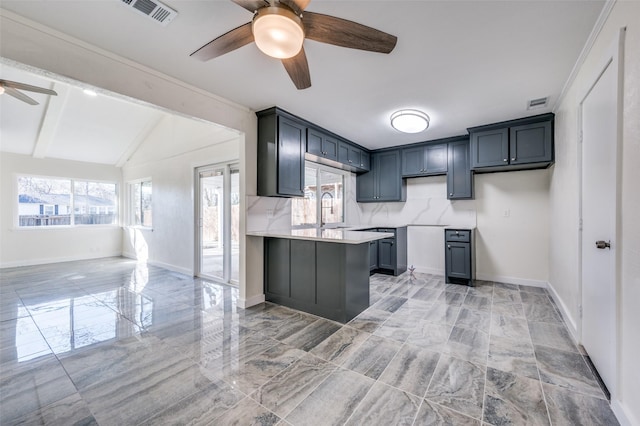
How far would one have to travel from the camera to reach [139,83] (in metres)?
2.33

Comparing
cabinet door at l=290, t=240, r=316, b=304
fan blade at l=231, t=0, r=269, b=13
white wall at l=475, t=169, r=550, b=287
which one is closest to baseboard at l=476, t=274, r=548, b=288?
white wall at l=475, t=169, r=550, b=287

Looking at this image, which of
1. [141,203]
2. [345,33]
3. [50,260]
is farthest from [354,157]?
[50,260]

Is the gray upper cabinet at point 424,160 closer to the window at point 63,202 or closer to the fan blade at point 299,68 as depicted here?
the fan blade at point 299,68

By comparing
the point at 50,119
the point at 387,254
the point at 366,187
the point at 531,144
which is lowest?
the point at 387,254

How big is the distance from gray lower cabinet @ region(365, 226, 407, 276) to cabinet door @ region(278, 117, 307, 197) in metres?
2.00

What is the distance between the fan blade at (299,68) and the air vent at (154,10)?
797mm

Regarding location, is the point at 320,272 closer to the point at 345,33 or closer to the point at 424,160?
the point at 345,33

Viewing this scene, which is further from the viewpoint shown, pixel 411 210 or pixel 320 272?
pixel 411 210

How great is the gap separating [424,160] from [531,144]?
5.21 ft

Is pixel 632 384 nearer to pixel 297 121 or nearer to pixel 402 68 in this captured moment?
pixel 402 68

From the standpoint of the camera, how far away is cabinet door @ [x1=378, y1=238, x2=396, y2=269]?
481cm

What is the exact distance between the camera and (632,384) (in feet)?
4.45

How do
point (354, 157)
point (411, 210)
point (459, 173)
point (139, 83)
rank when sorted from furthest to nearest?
point (411, 210), point (354, 157), point (459, 173), point (139, 83)

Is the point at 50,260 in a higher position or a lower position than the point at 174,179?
lower
